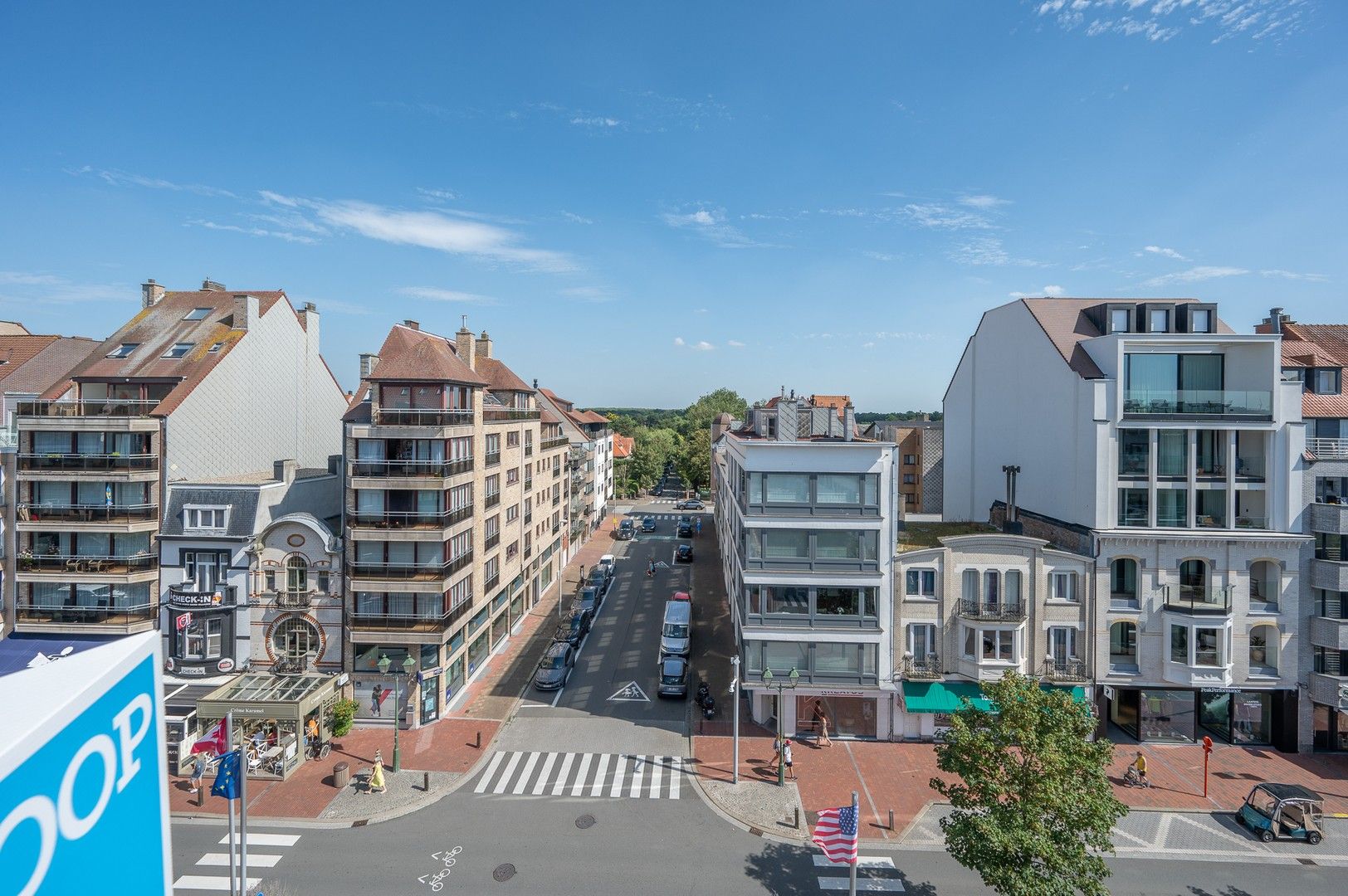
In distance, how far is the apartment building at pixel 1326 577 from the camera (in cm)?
3075

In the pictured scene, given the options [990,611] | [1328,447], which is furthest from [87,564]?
[1328,447]

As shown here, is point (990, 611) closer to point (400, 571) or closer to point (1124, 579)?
point (1124, 579)

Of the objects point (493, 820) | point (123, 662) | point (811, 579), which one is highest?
point (123, 662)

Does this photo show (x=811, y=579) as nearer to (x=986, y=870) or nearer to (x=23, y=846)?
(x=986, y=870)

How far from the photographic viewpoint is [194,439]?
37125 millimetres

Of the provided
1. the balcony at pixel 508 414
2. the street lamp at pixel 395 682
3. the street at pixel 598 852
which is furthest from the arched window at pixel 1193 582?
the balcony at pixel 508 414

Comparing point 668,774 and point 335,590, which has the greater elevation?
point 335,590

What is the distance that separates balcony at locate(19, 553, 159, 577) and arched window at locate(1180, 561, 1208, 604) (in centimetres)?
5025

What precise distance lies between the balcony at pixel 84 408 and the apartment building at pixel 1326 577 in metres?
57.4

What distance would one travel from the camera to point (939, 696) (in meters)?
31.5

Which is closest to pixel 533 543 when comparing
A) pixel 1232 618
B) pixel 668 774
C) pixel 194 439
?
pixel 194 439

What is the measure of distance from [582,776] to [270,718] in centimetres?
1405

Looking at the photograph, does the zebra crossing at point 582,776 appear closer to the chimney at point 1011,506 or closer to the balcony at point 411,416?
the balcony at point 411,416

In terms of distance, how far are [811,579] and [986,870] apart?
13.8 metres
